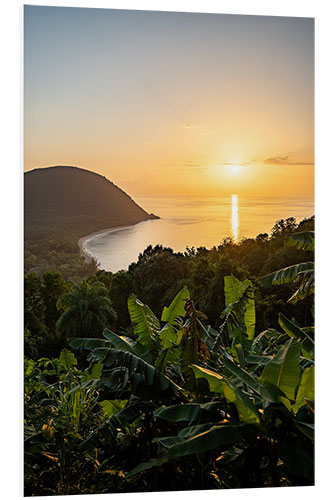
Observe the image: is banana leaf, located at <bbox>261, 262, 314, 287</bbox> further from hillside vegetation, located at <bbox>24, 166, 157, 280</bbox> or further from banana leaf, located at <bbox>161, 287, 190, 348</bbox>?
hillside vegetation, located at <bbox>24, 166, 157, 280</bbox>

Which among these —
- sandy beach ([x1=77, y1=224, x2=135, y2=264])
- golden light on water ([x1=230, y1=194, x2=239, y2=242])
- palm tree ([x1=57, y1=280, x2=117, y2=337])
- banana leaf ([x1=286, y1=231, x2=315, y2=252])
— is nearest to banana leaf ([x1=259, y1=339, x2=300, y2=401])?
banana leaf ([x1=286, y1=231, x2=315, y2=252])

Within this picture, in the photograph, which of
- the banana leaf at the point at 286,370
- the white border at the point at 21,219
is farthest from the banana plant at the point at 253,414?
the white border at the point at 21,219

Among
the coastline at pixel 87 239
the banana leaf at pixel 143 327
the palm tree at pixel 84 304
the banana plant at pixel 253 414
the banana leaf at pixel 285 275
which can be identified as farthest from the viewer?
the palm tree at pixel 84 304

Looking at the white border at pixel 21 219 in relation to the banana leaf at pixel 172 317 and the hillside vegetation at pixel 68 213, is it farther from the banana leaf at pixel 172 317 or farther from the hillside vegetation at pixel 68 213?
the hillside vegetation at pixel 68 213

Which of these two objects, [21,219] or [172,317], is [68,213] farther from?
[21,219]

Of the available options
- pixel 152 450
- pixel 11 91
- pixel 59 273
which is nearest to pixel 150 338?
pixel 152 450

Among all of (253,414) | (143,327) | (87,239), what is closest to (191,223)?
(87,239)
